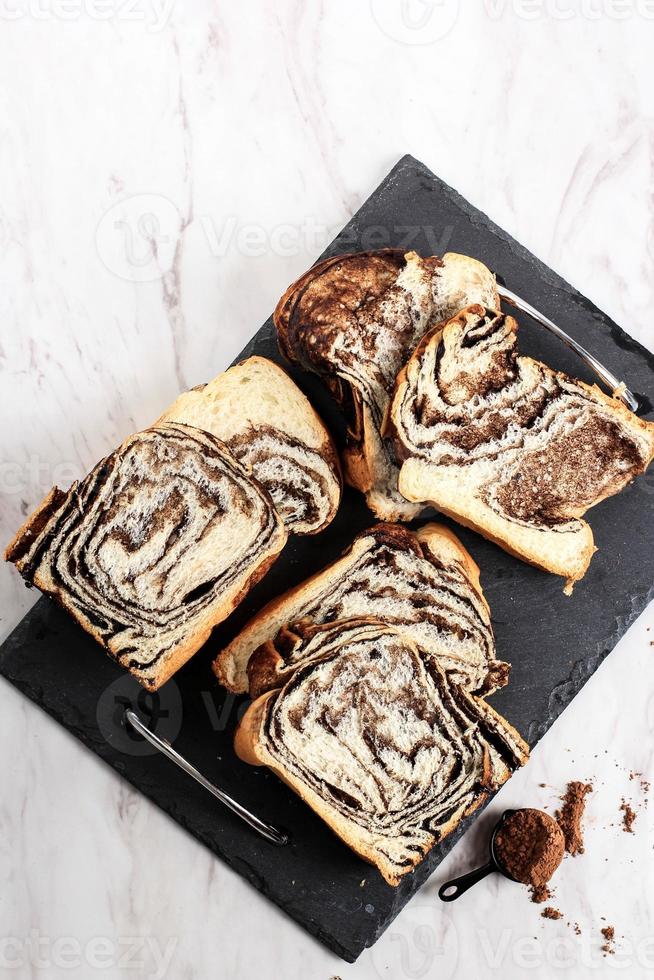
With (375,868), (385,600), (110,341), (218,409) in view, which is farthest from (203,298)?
(375,868)

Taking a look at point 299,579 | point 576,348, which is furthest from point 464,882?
point 576,348

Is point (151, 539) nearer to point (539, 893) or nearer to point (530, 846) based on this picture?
point (530, 846)

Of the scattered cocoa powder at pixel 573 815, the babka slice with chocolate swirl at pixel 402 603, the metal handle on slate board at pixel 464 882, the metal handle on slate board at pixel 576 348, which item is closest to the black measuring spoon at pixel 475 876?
the metal handle on slate board at pixel 464 882

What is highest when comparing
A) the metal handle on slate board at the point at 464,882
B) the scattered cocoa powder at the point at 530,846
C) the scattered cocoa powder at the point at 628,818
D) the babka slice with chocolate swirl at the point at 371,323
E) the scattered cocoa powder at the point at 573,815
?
the babka slice with chocolate swirl at the point at 371,323

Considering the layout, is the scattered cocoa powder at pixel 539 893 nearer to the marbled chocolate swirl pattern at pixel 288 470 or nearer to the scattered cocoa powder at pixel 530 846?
the scattered cocoa powder at pixel 530 846

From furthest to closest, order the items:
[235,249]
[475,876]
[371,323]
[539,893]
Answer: [235,249] → [539,893] → [475,876] → [371,323]

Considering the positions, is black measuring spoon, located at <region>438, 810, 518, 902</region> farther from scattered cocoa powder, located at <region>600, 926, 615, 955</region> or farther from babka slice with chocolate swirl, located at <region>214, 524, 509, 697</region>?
babka slice with chocolate swirl, located at <region>214, 524, 509, 697</region>
